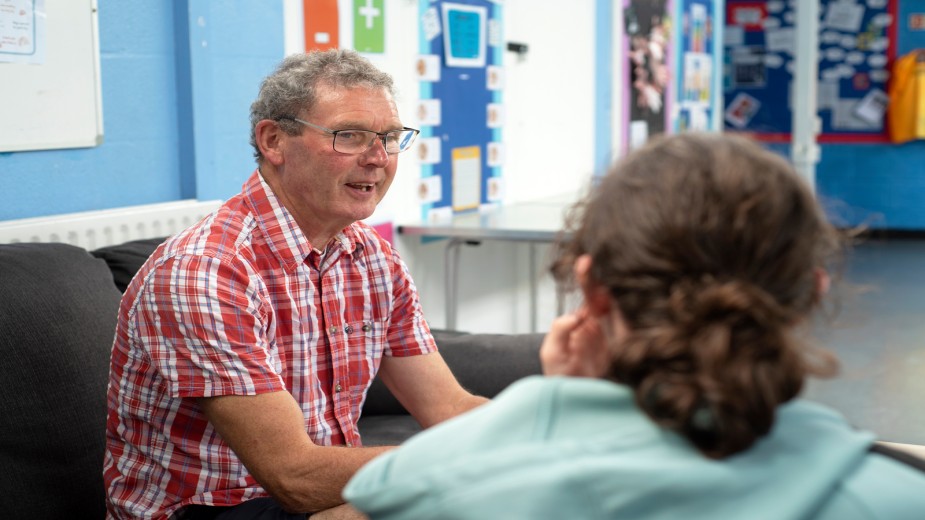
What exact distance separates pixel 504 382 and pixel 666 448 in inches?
71.4

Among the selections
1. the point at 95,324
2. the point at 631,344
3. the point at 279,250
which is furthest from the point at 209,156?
the point at 631,344

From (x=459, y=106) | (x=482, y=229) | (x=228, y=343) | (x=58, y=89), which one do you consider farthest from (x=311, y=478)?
(x=459, y=106)

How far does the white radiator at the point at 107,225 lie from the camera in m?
2.21

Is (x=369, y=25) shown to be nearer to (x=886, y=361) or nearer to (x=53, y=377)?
(x=53, y=377)

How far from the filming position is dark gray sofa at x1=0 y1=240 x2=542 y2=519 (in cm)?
170

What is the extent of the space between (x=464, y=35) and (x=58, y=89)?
1873 millimetres

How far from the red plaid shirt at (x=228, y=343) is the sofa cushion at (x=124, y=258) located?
541 mm

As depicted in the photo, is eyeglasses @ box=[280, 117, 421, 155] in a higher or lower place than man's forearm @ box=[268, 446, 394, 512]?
higher

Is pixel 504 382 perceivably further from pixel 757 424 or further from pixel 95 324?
pixel 757 424

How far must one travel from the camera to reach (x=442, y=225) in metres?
3.60

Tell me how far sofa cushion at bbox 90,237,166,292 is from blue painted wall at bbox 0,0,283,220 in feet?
0.83

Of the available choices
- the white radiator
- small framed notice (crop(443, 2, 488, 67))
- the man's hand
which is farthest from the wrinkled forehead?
small framed notice (crop(443, 2, 488, 67))

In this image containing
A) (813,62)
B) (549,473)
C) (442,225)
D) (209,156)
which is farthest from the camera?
(813,62)

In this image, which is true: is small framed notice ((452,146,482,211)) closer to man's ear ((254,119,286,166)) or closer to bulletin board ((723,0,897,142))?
man's ear ((254,119,286,166))
